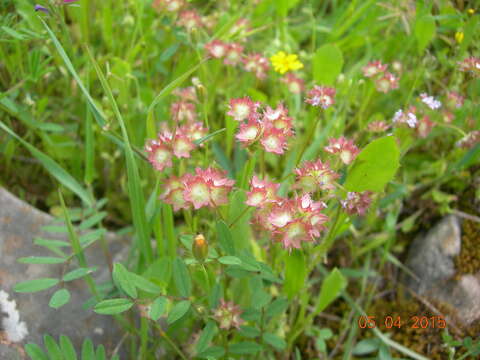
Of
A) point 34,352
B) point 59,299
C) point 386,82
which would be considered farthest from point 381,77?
point 34,352

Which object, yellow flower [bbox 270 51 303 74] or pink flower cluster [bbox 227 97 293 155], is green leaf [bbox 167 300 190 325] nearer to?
pink flower cluster [bbox 227 97 293 155]

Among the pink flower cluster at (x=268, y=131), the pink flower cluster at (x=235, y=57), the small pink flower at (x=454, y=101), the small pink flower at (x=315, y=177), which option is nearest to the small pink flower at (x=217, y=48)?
the pink flower cluster at (x=235, y=57)

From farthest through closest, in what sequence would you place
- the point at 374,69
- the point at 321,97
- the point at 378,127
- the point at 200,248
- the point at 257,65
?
the point at 257,65 < the point at 374,69 < the point at 378,127 < the point at 321,97 < the point at 200,248

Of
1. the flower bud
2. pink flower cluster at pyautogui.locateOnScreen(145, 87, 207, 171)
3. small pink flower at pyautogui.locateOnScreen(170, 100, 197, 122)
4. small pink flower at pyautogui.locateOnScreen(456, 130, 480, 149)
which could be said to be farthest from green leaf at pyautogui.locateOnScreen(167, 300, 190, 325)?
small pink flower at pyautogui.locateOnScreen(456, 130, 480, 149)

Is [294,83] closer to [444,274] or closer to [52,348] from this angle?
[444,274]

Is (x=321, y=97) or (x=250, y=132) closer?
(x=250, y=132)

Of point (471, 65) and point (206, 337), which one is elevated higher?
point (471, 65)

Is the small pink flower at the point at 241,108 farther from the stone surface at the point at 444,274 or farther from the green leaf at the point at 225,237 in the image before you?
the stone surface at the point at 444,274

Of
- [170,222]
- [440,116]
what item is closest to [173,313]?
[170,222]
